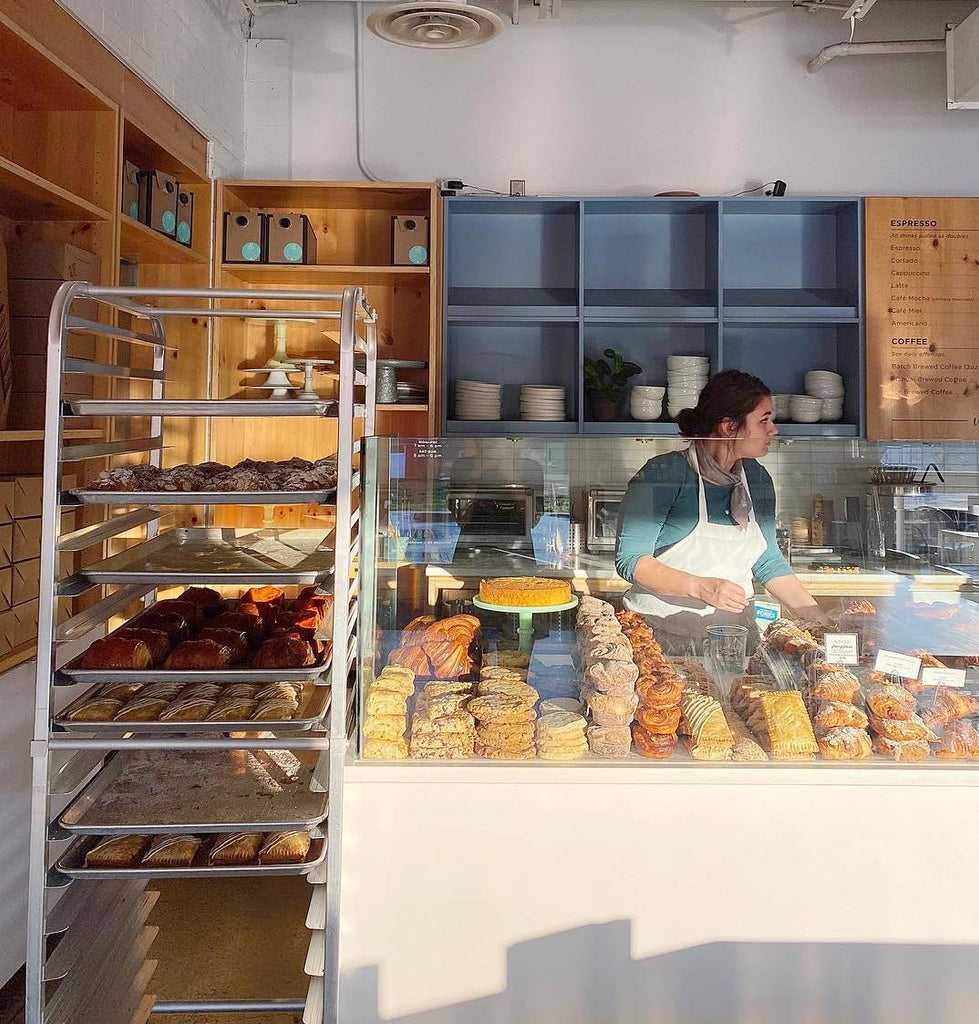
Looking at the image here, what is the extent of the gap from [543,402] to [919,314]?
155cm

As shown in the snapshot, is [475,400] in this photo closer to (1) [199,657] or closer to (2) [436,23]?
A: (2) [436,23]

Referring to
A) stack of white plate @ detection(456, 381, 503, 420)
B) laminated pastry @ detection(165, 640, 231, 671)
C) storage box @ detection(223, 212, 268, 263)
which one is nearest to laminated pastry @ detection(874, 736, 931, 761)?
laminated pastry @ detection(165, 640, 231, 671)

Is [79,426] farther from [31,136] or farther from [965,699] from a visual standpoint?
[965,699]

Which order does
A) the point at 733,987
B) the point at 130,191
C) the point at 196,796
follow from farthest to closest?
the point at 130,191 → the point at 196,796 → the point at 733,987

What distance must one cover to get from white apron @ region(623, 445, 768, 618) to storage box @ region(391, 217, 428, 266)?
226cm

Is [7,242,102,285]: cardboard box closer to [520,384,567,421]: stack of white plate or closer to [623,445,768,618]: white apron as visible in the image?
[623,445,768,618]: white apron

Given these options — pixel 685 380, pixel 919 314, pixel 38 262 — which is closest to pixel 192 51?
pixel 38 262

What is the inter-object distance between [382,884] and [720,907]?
1.96 ft

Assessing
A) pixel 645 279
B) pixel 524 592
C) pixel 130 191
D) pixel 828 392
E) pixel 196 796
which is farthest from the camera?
pixel 645 279

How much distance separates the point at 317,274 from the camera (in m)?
3.86

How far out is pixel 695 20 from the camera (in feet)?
13.3

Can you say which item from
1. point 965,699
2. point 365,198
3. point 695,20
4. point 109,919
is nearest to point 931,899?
point 965,699

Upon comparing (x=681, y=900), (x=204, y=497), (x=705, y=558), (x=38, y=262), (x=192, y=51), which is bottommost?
(x=681, y=900)

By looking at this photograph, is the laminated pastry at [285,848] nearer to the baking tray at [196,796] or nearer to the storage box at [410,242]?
the baking tray at [196,796]
